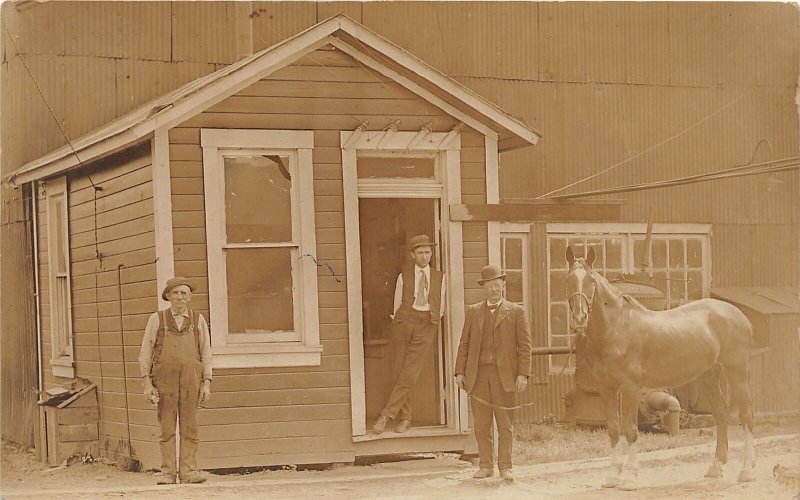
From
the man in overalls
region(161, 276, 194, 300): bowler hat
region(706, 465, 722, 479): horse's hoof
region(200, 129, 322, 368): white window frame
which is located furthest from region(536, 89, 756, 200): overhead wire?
the man in overalls

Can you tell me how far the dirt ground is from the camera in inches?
355

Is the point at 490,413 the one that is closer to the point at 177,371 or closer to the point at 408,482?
the point at 408,482

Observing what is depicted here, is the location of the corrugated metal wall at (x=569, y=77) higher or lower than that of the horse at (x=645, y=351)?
higher

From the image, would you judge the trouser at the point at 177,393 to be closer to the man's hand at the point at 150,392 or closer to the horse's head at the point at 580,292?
the man's hand at the point at 150,392

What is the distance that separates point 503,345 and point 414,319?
137cm

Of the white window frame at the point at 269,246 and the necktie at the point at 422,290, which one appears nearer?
the white window frame at the point at 269,246

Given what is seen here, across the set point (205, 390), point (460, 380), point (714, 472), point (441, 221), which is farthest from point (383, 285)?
point (714, 472)

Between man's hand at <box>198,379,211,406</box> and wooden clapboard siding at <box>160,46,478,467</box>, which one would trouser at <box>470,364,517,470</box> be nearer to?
wooden clapboard siding at <box>160,46,478,467</box>

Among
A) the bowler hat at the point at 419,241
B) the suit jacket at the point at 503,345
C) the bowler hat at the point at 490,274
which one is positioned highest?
the bowler hat at the point at 419,241

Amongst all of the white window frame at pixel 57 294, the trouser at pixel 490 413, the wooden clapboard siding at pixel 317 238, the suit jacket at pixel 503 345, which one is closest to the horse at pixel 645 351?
the suit jacket at pixel 503 345

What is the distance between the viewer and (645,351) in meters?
9.64

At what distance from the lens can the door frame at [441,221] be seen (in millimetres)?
9891

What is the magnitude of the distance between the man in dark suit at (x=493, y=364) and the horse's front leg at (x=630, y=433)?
1004 millimetres

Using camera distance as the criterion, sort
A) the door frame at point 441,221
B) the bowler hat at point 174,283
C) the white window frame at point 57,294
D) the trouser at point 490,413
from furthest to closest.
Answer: the white window frame at point 57,294 → the door frame at point 441,221 → the trouser at point 490,413 → the bowler hat at point 174,283
